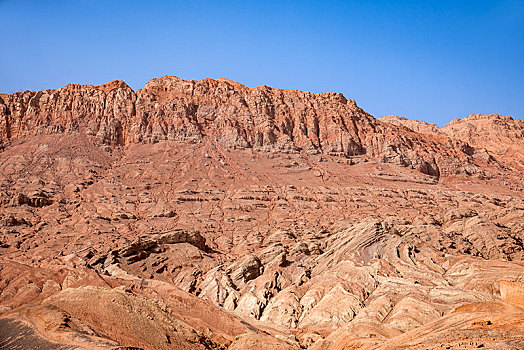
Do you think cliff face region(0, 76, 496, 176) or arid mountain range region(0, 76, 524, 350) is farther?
cliff face region(0, 76, 496, 176)

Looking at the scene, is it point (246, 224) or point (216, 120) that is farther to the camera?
point (216, 120)

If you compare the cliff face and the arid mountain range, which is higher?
the cliff face

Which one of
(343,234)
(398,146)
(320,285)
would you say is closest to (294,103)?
(398,146)

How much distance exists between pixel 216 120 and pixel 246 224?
1793 inches

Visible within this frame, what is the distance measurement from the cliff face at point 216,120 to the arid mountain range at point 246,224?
0.50 metres

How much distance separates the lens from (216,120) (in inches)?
4161

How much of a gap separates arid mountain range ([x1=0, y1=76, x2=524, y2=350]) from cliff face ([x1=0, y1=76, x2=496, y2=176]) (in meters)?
0.50

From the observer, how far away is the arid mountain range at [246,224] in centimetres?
2461

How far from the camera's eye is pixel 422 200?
257 ft

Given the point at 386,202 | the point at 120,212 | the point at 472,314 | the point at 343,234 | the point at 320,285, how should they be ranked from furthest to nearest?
the point at 386,202 < the point at 120,212 < the point at 343,234 < the point at 320,285 < the point at 472,314

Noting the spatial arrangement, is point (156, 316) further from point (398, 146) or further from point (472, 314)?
point (398, 146)

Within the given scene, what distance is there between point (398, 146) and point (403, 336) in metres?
90.6

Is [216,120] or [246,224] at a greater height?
[216,120]

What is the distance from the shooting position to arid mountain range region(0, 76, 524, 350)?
80.7 ft
